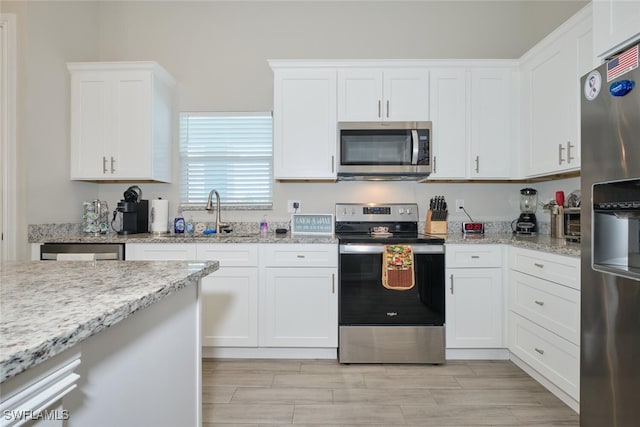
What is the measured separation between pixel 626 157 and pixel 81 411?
75.5 inches

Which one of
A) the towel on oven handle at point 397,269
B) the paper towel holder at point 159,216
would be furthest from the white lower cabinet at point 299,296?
the paper towel holder at point 159,216

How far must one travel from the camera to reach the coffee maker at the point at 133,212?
115 inches

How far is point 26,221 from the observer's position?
255cm

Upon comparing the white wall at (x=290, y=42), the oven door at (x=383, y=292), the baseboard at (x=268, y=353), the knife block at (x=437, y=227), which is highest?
the white wall at (x=290, y=42)

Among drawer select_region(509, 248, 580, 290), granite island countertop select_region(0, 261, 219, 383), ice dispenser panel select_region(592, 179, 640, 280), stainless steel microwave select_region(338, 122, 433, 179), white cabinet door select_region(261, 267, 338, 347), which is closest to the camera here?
granite island countertop select_region(0, 261, 219, 383)

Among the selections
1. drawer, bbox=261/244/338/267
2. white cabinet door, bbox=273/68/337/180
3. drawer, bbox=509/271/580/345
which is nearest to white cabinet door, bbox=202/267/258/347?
drawer, bbox=261/244/338/267

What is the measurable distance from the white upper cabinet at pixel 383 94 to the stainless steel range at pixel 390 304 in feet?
3.53

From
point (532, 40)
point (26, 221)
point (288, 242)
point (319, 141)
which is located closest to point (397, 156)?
point (319, 141)

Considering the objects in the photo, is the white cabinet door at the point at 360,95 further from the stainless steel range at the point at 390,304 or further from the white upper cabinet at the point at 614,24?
the white upper cabinet at the point at 614,24

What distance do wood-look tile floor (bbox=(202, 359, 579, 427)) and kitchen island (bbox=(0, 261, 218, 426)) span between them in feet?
2.78

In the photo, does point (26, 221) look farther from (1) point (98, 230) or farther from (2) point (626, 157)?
(2) point (626, 157)

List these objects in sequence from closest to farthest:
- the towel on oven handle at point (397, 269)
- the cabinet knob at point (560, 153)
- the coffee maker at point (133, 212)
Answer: the cabinet knob at point (560, 153)
the towel on oven handle at point (397, 269)
the coffee maker at point (133, 212)

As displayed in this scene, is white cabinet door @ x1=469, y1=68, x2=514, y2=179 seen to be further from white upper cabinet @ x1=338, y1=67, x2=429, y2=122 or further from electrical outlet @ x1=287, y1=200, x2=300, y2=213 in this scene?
electrical outlet @ x1=287, y1=200, x2=300, y2=213

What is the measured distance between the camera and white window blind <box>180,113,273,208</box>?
331cm
